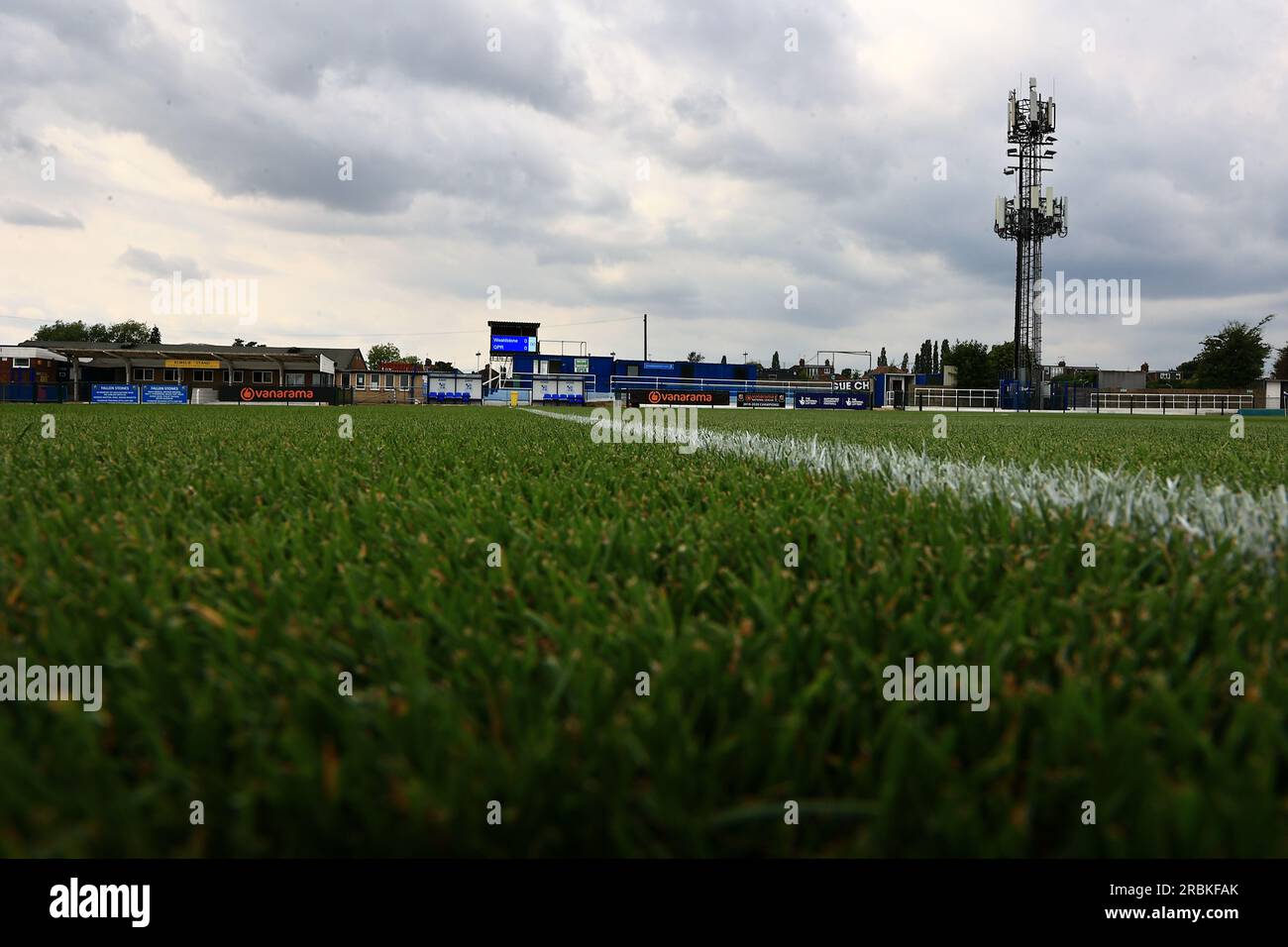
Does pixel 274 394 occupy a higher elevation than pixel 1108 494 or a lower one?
higher

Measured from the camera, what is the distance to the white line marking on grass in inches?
75.1

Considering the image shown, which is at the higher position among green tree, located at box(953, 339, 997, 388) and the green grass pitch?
green tree, located at box(953, 339, 997, 388)

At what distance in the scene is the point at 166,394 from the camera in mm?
33594

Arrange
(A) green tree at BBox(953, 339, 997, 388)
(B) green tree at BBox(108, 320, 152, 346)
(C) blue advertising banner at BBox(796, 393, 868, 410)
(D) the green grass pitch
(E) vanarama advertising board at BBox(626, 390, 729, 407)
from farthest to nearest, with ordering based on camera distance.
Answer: (B) green tree at BBox(108, 320, 152, 346), (A) green tree at BBox(953, 339, 997, 388), (C) blue advertising banner at BBox(796, 393, 868, 410), (E) vanarama advertising board at BBox(626, 390, 729, 407), (D) the green grass pitch

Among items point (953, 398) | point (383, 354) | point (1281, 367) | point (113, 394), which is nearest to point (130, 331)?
point (383, 354)

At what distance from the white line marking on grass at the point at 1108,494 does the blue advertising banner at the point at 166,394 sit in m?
36.3

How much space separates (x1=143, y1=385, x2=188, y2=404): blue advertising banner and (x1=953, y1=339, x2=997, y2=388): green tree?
63953mm

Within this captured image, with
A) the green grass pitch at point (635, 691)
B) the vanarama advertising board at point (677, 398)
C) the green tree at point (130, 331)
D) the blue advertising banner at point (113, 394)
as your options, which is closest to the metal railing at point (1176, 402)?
the vanarama advertising board at point (677, 398)

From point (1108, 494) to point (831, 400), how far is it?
39649 mm

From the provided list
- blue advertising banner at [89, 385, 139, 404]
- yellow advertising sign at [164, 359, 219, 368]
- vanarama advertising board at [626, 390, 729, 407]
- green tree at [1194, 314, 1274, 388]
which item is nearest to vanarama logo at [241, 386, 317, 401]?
blue advertising banner at [89, 385, 139, 404]

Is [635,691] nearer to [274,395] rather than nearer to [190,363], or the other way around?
[274,395]

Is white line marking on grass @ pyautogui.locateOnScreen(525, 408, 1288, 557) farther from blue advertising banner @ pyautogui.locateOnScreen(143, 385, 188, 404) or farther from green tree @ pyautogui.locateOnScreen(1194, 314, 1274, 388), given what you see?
green tree @ pyautogui.locateOnScreen(1194, 314, 1274, 388)
